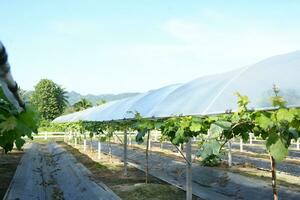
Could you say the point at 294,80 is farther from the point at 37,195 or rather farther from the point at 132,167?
the point at 132,167

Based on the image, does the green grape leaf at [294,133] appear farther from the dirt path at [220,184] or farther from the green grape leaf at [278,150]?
the dirt path at [220,184]

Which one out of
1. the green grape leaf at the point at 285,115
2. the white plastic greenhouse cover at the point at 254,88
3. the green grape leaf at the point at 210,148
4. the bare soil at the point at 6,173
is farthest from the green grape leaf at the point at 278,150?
the bare soil at the point at 6,173

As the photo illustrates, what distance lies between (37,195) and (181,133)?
5.73 metres

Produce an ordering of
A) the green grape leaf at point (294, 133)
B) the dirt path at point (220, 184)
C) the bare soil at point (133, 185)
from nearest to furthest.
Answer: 1. the green grape leaf at point (294, 133)
2. the bare soil at point (133, 185)
3. the dirt path at point (220, 184)

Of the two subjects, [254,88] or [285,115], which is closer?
[285,115]

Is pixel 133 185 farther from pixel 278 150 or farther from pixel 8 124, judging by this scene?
pixel 8 124

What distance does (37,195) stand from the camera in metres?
11.9

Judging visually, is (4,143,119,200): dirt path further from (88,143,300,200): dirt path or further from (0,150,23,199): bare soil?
(88,143,300,200): dirt path

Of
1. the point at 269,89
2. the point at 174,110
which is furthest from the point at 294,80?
the point at 174,110

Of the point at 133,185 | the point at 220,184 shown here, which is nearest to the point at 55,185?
the point at 133,185

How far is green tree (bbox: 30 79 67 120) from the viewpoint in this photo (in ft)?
284

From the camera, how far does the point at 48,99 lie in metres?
88.4

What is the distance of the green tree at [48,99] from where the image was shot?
86688 millimetres

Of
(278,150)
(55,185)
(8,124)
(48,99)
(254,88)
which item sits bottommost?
(55,185)
